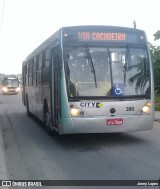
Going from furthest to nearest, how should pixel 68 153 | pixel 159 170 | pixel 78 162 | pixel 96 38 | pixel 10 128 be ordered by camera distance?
pixel 10 128
pixel 96 38
pixel 68 153
pixel 78 162
pixel 159 170

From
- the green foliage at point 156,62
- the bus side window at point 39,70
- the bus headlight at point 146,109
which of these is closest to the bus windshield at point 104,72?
the bus headlight at point 146,109

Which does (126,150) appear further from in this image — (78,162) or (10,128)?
(10,128)

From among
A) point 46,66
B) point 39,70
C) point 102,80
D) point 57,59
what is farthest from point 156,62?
point 57,59

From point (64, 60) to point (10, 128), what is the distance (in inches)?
236

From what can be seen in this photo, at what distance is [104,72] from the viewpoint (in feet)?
34.8

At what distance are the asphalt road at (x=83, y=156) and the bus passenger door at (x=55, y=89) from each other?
0.78 meters

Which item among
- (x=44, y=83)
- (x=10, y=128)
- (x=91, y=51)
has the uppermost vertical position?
(x=91, y=51)

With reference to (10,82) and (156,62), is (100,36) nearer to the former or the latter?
(156,62)

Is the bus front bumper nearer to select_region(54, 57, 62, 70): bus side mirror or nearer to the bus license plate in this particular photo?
the bus license plate

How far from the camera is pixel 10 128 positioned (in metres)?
15.7

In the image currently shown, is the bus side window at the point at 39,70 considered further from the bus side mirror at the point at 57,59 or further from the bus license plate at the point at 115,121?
the bus license plate at the point at 115,121

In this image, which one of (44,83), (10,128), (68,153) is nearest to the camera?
(68,153)

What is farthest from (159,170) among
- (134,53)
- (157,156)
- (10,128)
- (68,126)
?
(10,128)

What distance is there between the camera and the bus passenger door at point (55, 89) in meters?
10.8
